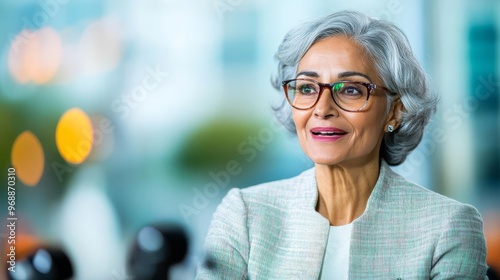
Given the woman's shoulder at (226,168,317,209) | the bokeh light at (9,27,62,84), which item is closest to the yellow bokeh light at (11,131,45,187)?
the bokeh light at (9,27,62,84)

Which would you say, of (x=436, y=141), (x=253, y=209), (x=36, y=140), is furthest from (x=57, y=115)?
(x=436, y=141)

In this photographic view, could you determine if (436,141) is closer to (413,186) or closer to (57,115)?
(413,186)

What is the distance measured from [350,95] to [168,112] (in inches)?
42.7

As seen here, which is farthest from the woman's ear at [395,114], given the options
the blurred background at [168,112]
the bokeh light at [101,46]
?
the bokeh light at [101,46]

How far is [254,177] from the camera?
2.67m

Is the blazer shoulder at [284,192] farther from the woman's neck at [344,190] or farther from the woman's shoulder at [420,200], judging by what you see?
the woman's shoulder at [420,200]

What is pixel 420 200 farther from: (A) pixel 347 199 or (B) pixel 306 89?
(B) pixel 306 89

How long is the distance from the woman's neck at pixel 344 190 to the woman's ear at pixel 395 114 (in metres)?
0.12

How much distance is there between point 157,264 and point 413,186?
732 millimetres

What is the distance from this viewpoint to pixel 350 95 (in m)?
1.76

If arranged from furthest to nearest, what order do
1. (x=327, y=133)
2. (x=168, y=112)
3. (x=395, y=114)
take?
(x=168, y=112), (x=395, y=114), (x=327, y=133)

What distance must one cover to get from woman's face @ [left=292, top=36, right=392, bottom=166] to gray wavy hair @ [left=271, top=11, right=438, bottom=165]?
20 millimetres

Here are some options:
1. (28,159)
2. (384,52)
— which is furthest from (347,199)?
(28,159)

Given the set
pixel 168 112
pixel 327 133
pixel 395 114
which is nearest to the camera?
pixel 327 133
